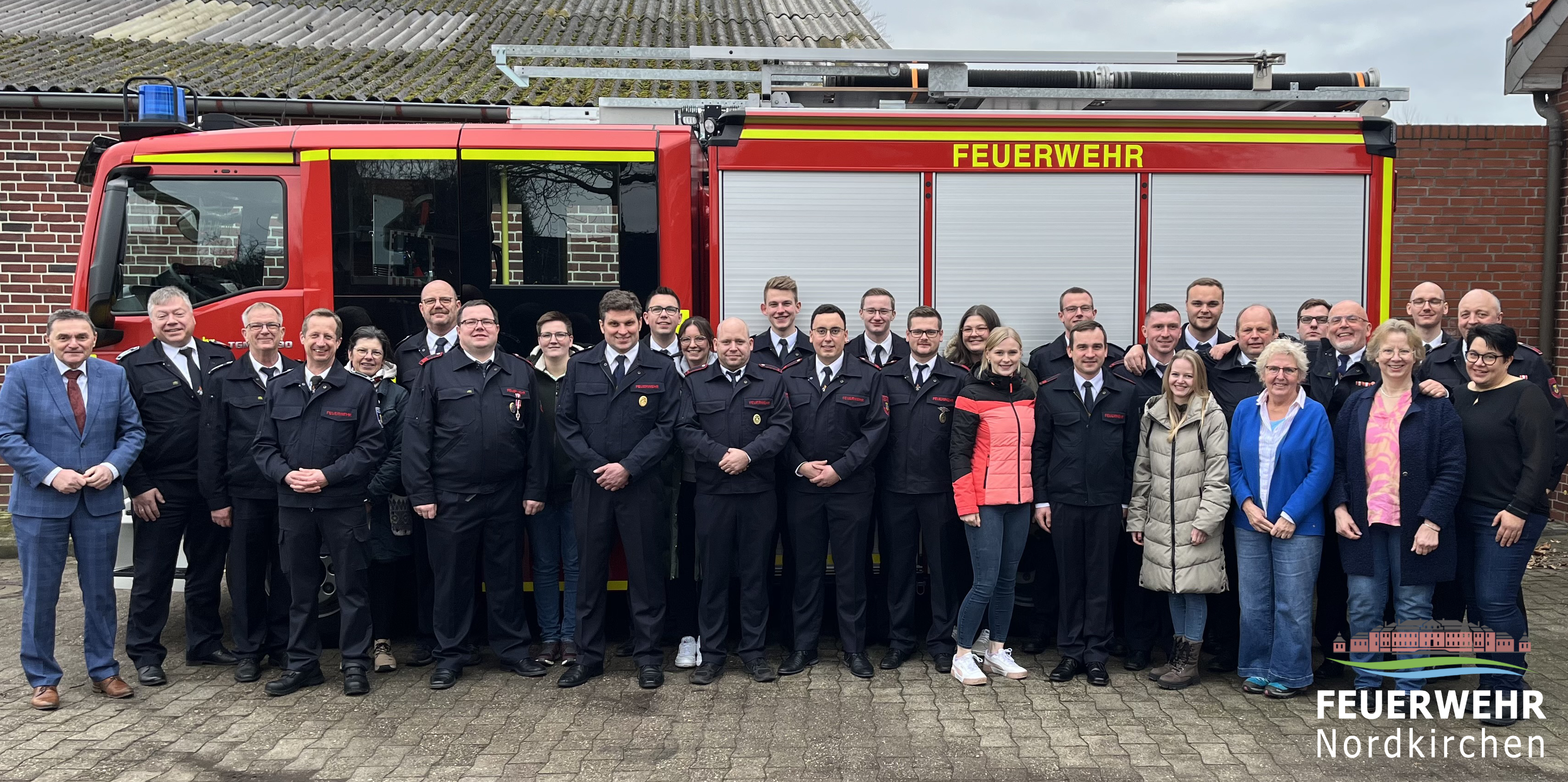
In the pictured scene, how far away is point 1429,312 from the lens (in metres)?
5.52

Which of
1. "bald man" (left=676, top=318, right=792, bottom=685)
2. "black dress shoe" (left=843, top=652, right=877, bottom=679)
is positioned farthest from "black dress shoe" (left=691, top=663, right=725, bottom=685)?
"black dress shoe" (left=843, top=652, right=877, bottom=679)

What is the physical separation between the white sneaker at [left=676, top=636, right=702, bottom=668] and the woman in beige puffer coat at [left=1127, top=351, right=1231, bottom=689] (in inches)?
86.9

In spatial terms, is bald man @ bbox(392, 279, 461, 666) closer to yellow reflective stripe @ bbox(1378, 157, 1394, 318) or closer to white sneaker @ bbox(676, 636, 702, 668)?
white sneaker @ bbox(676, 636, 702, 668)

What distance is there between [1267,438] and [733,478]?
2443 millimetres

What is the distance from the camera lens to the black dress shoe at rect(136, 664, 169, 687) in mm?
5137

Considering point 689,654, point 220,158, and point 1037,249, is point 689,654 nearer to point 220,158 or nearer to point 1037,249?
point 1037,249

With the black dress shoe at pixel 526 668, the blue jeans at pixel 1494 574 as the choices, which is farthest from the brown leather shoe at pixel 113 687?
the blue jeans at pixel 1494 574

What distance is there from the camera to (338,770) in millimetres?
4109

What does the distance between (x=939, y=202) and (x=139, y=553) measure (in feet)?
14.6

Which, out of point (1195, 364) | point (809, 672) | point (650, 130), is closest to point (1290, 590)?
point (1195, 364)

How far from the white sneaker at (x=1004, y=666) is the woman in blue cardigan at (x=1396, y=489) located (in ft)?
4.94

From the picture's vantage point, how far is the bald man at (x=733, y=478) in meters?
5.08

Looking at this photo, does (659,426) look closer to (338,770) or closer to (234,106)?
(338,770)

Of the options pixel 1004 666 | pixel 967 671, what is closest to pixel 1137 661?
pixel 1004 666
